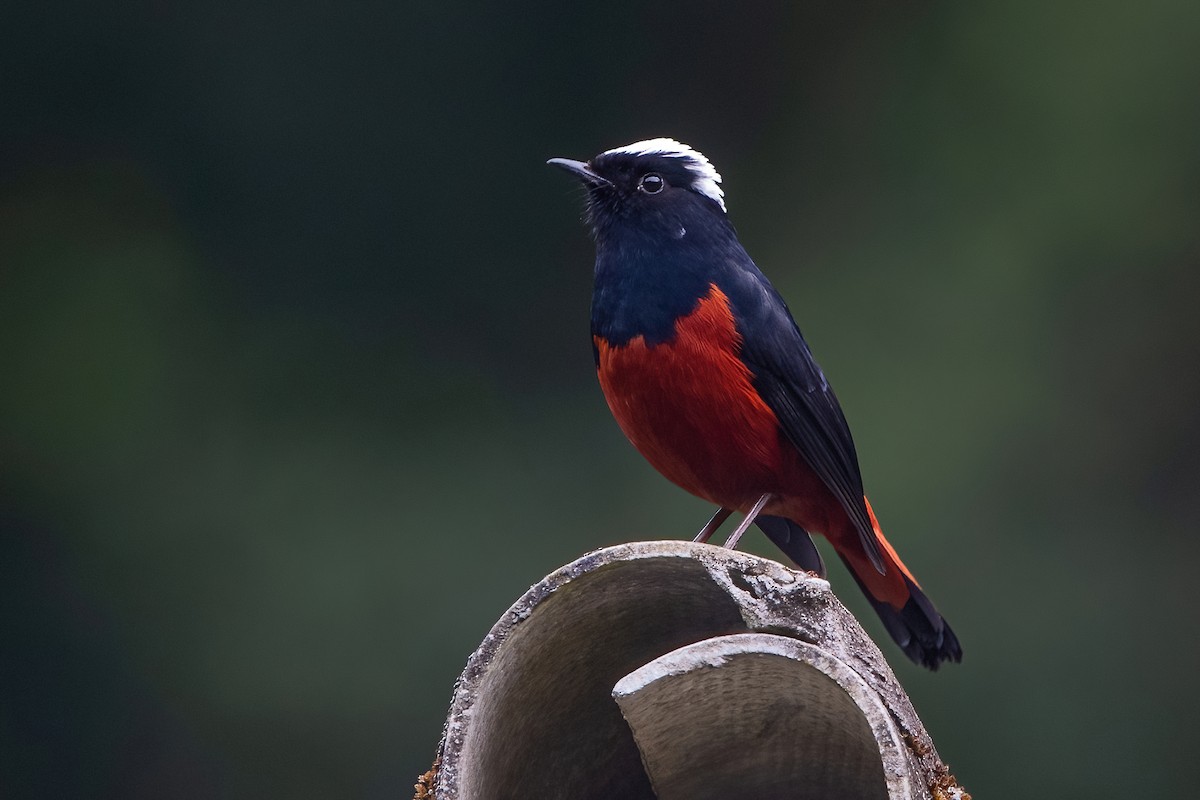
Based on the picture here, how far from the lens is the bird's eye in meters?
3.68

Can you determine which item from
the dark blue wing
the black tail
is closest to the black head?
the dark blue wing

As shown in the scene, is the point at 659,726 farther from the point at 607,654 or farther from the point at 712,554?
the point at 712,554

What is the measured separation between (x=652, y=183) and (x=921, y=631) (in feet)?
4.56

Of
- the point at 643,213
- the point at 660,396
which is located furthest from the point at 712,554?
the point at 643,213

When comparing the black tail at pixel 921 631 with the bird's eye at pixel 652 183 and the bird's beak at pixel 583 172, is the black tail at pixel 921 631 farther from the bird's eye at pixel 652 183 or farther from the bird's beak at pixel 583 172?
the bird's beak at pixel 583 172

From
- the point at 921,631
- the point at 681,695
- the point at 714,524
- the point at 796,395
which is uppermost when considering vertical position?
the point at 796,395

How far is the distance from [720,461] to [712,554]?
88 centimetres

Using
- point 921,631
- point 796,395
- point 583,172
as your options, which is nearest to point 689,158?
point 583,172

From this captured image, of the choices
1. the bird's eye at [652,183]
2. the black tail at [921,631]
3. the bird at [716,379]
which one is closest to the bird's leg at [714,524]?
the bird at [716,379]

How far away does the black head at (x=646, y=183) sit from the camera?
11.9 ft

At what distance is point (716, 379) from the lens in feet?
10.7

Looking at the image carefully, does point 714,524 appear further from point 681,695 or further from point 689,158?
point 681,695

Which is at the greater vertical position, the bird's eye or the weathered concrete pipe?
the bird's eye

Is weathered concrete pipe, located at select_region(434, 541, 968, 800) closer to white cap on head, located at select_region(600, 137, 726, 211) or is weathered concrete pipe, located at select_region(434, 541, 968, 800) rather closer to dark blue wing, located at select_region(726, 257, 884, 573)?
dark blue wing, located at select_region(726, 257, 884, 573)
